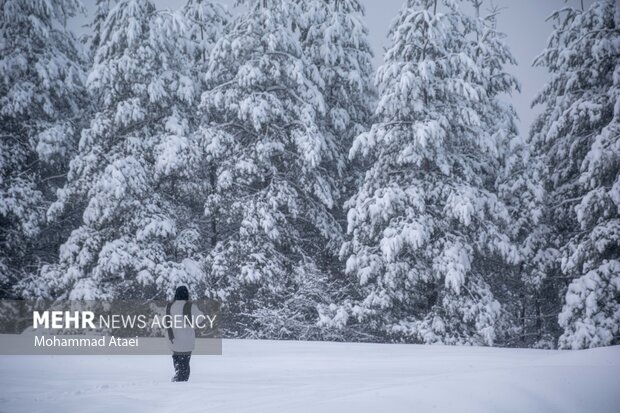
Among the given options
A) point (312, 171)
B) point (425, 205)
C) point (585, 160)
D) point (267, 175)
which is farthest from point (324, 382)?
point (267, 175)

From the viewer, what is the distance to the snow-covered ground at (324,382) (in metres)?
7.47

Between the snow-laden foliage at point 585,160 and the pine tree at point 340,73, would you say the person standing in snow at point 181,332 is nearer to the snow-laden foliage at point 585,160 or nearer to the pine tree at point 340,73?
the snow-laden foliage at point 585,160

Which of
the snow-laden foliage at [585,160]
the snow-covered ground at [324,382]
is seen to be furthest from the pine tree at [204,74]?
the snow-laden foliage at [585,160]

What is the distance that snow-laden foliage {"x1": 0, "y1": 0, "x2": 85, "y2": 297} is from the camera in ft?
65.1

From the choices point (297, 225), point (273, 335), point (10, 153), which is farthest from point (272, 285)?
point (10, 153)

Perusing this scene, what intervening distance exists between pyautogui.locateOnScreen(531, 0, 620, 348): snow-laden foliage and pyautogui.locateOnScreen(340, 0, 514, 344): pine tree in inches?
87.7

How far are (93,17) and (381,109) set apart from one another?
38.8 ft

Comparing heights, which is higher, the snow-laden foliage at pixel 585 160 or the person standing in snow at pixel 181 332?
the snow-laden foliage at pixel 585 160

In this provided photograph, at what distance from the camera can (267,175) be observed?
20812mm

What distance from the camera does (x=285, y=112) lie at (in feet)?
68.3

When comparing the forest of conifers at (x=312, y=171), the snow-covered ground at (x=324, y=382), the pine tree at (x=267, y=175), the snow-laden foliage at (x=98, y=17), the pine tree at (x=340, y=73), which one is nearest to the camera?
the snow-covered ground at (x=324, y=382)

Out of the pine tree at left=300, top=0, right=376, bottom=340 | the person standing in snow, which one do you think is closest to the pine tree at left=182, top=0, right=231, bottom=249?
the pine tree at left=300, top=0, right=376, bottom=340

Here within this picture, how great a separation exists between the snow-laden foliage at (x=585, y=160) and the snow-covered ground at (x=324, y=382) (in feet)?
13.0

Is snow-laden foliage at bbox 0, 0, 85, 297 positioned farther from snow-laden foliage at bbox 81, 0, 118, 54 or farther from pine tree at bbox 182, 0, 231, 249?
pine tree at bbox 182, 0, 231, 249
